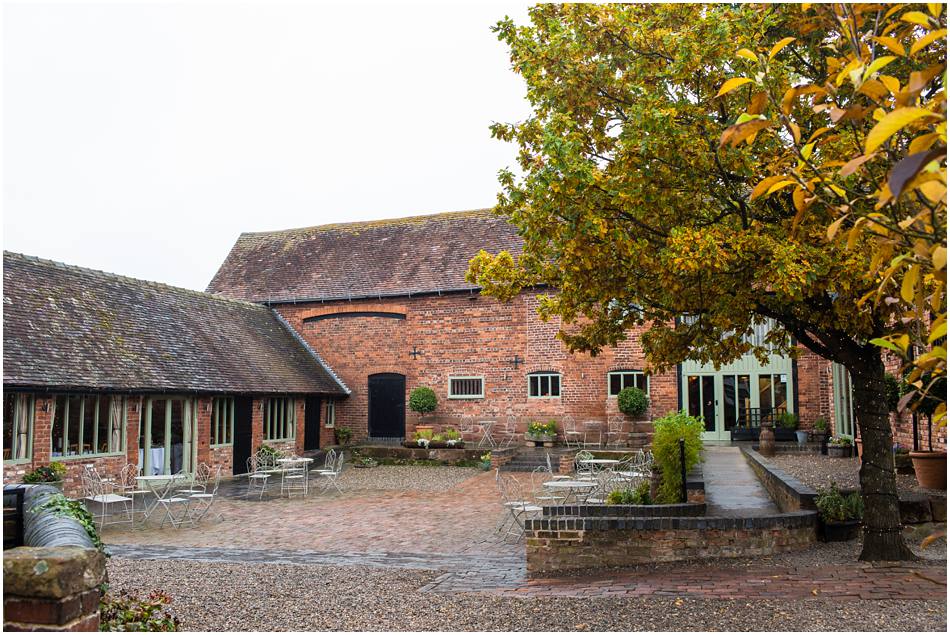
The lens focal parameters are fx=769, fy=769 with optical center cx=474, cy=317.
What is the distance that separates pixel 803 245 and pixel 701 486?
4.28 metres

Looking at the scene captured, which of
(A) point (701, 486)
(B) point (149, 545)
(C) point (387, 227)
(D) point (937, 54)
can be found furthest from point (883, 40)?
(C) point (387, 227)

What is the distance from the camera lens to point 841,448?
17.5 meters

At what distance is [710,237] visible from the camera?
23.8ft

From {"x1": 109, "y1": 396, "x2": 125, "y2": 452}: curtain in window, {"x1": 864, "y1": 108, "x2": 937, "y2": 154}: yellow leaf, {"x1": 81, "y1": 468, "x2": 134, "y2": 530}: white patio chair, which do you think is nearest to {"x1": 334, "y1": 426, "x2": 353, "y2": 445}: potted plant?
{"x1": 109, "y1": 396, "x2": 125, "y2": 452}: curtain in window

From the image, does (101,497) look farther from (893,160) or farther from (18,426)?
(893,160)

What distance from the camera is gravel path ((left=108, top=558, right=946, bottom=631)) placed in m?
5.91

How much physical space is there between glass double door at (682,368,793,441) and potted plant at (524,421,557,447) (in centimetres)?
417

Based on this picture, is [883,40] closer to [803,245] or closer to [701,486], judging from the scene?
[803,245]

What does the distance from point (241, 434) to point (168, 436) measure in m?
2.69

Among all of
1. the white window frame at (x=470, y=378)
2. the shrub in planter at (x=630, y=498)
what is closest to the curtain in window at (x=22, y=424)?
the shrub in planter at (x=630, y=498)

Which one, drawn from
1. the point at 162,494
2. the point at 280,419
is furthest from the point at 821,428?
the point at 162,494

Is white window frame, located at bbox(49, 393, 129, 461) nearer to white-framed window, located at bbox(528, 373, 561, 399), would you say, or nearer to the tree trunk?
white-framed window, located at bbox(528, 373, 561, 399)

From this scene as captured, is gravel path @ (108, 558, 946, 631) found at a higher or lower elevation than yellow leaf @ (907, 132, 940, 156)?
lower

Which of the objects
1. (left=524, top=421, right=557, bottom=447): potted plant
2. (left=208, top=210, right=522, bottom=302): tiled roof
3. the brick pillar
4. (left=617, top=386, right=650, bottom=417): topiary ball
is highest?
(left=208, top=210, right=522, bottom=302): tiled roof
